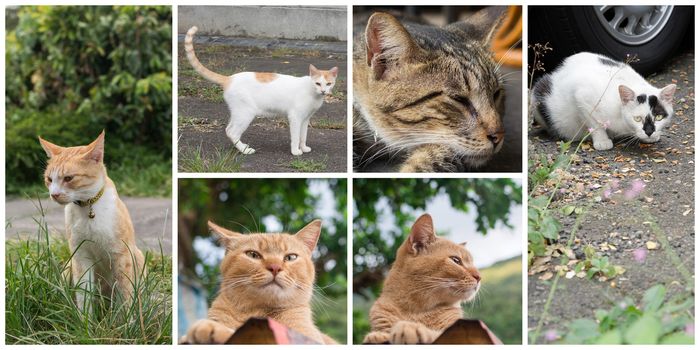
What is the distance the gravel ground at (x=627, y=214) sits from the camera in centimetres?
312

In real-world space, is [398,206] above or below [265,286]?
above

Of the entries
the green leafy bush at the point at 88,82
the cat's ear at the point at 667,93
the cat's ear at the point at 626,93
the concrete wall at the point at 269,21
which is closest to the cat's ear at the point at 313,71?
the concrete wall at the point at 269,21

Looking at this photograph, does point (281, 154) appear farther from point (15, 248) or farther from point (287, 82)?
point (15, 248)


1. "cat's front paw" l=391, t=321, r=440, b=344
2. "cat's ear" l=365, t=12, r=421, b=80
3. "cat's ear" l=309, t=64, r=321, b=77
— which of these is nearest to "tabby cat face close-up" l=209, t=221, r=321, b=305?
"cat's front paw" l=391, t=321, r=440, b=344

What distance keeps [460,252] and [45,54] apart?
16.1ft

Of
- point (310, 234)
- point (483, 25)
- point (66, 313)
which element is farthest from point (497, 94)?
point (66, 313)

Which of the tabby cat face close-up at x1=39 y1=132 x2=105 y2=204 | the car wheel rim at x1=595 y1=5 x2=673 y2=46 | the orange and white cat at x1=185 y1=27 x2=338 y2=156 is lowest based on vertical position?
the tabby cat face close-up at x1=39 y1=132 x2=105 y2=204

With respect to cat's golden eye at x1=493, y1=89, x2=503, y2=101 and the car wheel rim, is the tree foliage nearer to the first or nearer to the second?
cat's golden eye at x1=493, y1=89, x2=503, y2=101

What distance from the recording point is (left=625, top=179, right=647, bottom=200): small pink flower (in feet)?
11.2

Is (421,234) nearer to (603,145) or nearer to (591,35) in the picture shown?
(603,145)

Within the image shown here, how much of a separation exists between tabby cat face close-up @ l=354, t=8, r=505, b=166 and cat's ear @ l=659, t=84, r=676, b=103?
3.19 ft

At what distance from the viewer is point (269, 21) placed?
3234 mm

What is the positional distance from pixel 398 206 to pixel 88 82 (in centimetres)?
420

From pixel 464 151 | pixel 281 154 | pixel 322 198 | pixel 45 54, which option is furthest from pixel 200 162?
pixel 45 54
